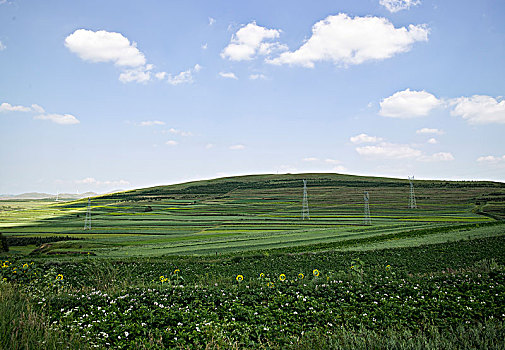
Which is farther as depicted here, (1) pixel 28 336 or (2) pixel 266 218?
(2) pixel 266 218

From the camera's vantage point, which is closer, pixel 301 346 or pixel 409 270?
pixel 301 346

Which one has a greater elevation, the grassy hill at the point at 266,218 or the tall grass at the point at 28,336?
the tall grass at the point at 28,336

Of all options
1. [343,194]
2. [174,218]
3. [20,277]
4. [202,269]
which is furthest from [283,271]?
[343,194]

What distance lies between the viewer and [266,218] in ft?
204

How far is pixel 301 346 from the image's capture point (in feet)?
20.7

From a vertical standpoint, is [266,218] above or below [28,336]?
below

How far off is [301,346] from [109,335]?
11.8ft

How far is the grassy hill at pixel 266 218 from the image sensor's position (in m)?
31.4

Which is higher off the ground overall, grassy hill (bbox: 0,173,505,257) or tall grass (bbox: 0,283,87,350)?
tall grass (bbox: 0,283,87,350)

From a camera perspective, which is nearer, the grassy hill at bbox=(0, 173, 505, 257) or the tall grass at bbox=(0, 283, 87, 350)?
the tall grass at bbox=(0, 283, 87, 350)

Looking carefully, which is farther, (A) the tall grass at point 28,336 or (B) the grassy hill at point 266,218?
(B) the grassy hill at point 266,218

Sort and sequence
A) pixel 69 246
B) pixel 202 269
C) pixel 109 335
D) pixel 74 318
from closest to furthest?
1. pixel 109 335
2. pixel 74 318
3. pixel 202 269
4. pixel 69 246

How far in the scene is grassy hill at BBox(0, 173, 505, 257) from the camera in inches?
1238

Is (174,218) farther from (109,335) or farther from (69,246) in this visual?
(109,335)
